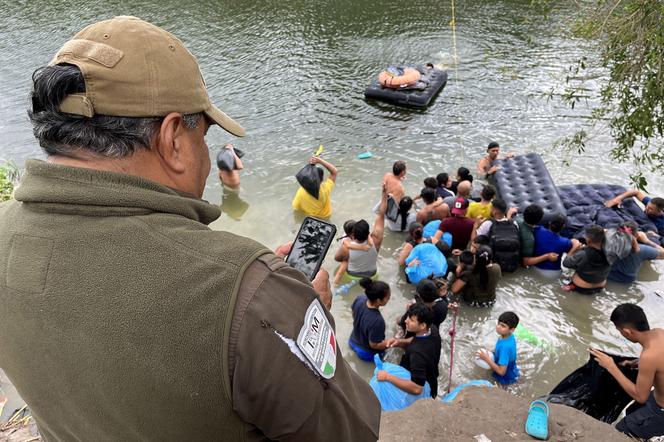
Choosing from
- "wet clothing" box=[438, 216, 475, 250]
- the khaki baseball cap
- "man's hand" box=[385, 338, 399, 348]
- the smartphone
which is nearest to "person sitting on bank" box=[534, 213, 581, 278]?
"wet clothing" box=[438, 216, 475, 250]

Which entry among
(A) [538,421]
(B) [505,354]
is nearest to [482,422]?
(A) [538,421]

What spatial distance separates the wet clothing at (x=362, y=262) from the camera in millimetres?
6105

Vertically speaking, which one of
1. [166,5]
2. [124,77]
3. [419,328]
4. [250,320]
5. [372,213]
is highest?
[124,77]

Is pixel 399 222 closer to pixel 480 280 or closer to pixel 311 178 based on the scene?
pixel 311 178

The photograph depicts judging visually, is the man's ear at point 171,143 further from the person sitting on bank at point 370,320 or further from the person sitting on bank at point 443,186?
the person sitting on bank at point 443,186

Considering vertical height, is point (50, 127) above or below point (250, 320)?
above

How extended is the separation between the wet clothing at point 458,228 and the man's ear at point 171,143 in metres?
5.59

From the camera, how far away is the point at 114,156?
1.21m

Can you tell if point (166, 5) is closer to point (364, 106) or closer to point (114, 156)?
point (364, 106)

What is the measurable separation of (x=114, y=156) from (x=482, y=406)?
3.76 m

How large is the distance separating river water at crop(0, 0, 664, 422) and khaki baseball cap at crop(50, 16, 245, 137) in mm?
4359

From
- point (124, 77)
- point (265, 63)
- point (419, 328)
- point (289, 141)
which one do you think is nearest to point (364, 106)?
point (289, 141)

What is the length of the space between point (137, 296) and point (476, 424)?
350cm

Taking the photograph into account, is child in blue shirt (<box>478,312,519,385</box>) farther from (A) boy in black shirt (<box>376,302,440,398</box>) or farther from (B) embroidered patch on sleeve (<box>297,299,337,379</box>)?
(B) embroidered patch on sleeve (<box>297,299,337,379</box>)
